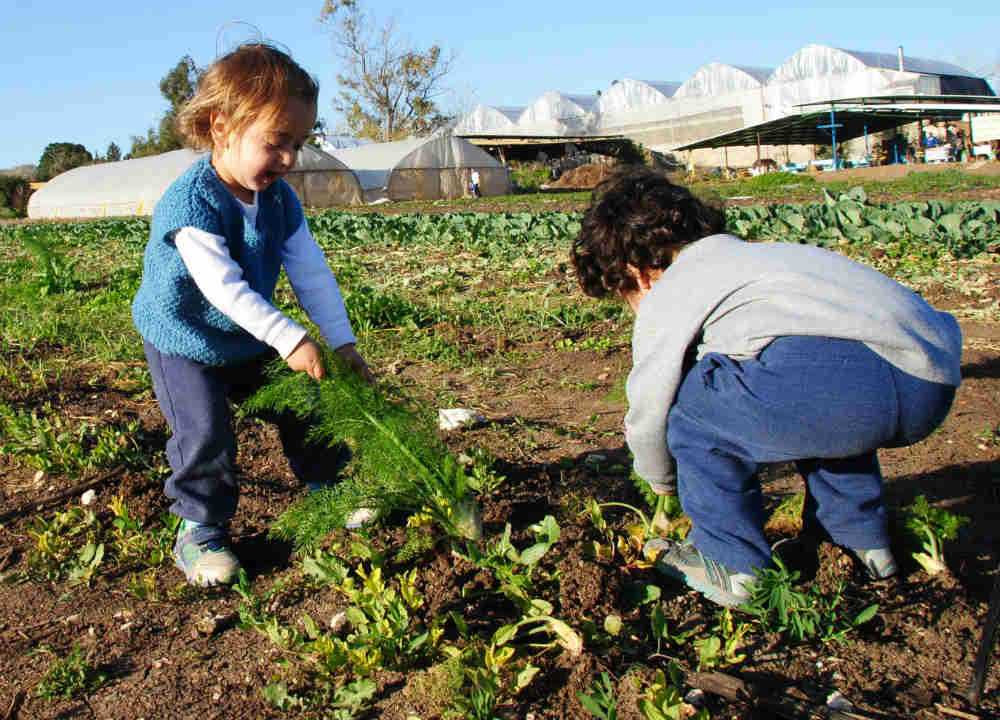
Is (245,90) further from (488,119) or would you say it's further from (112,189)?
(488,119)

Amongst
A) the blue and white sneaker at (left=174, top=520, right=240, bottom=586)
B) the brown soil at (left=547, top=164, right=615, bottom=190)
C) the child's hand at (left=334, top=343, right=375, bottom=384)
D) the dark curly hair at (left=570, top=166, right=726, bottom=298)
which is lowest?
the blue and white sneaker at (left=174, top=520, right=240, bottom=586)

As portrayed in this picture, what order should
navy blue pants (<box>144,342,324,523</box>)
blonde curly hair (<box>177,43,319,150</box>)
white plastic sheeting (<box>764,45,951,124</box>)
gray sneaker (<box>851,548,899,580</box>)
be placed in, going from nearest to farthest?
gray sneaker (<box>851,548,899,580</box>)
blonde curly hair (<box>177,43,319,150</box>)
navy blue pants (<box>144,342,324,523</box>)
white plastic sheeting (<box>764,45,951,124</box>)

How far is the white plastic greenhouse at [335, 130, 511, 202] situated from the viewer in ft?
114

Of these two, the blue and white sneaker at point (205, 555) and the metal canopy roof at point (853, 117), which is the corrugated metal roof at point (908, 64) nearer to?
the metal canopy roof at point (853, 117)

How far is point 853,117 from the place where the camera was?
3506cm

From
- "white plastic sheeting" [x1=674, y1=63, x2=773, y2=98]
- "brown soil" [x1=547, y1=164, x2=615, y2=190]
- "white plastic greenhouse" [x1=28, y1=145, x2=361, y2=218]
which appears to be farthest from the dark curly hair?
"white plastic sheeting" [x1=674, y1=63, x2=773, y2=98]

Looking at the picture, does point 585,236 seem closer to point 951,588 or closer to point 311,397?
point 311,397

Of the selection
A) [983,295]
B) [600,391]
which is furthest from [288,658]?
[983,295]

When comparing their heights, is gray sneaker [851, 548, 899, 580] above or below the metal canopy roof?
below

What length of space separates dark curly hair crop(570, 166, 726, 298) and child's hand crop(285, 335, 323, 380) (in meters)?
0.82

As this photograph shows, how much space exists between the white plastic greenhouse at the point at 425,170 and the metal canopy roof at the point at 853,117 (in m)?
10.3

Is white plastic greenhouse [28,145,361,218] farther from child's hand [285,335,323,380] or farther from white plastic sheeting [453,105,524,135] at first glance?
white plastic sheeting [453,105,524,135]

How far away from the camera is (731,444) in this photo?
2.09m

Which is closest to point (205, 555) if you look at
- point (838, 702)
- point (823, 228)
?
point (838, 702)
